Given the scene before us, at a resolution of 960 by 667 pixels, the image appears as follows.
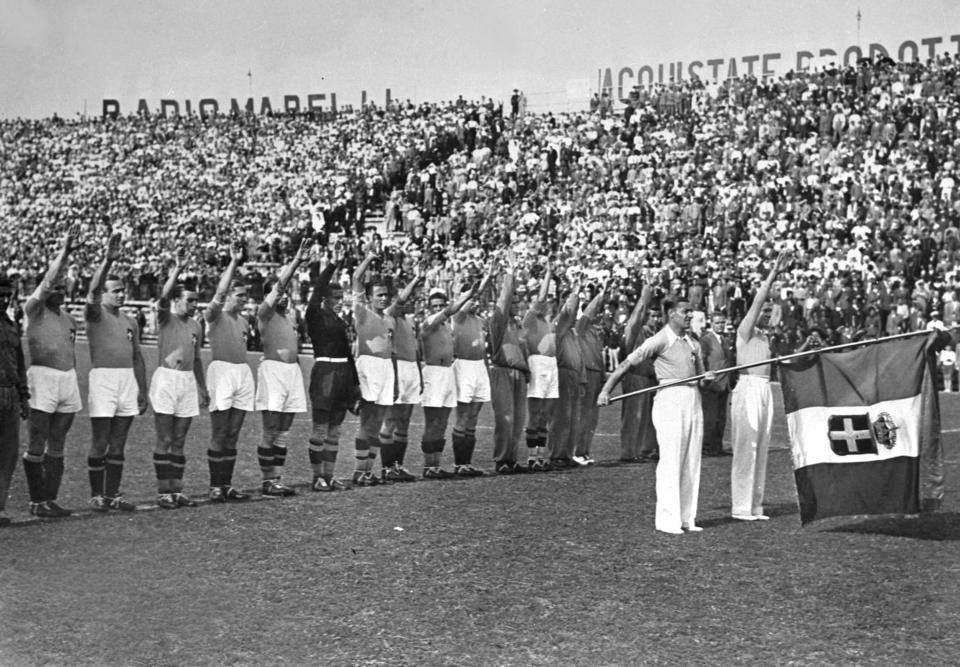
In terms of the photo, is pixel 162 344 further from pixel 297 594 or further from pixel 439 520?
pixel 297 594

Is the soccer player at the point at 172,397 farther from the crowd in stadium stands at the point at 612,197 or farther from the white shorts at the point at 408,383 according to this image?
the crowd in stadium stands at the point at 612,197

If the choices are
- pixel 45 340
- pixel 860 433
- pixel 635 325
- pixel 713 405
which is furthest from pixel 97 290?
pixel 713 405

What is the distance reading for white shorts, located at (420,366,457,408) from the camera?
47.3 feet

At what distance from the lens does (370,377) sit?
530 inches

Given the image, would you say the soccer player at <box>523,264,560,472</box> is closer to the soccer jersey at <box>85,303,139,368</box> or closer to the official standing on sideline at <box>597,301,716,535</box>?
the official standing on sideline at <box>597,301,716,535</box>

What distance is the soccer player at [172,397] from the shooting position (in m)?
11.8

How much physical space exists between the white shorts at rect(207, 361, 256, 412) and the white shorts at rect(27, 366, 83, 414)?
4.32 ft

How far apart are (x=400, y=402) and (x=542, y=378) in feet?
7.10

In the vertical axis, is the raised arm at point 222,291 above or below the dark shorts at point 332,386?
above

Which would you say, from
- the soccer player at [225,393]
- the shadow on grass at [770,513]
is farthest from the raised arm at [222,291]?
the shadow on grass at [770,513]

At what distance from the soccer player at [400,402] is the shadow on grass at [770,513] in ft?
11.7

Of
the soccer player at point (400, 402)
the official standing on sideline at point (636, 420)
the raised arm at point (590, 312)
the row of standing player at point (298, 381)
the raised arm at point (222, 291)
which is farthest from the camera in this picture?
the official standing on sideline at point (636, 420)

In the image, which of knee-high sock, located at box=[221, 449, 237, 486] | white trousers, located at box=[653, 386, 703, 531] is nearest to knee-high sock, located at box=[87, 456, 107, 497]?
knee-high sock, located at box=[221, 449, 237, 486]

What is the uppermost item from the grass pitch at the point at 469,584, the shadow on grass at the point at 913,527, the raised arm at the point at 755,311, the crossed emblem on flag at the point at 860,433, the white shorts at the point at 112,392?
the raised arm at the point at 755,311
